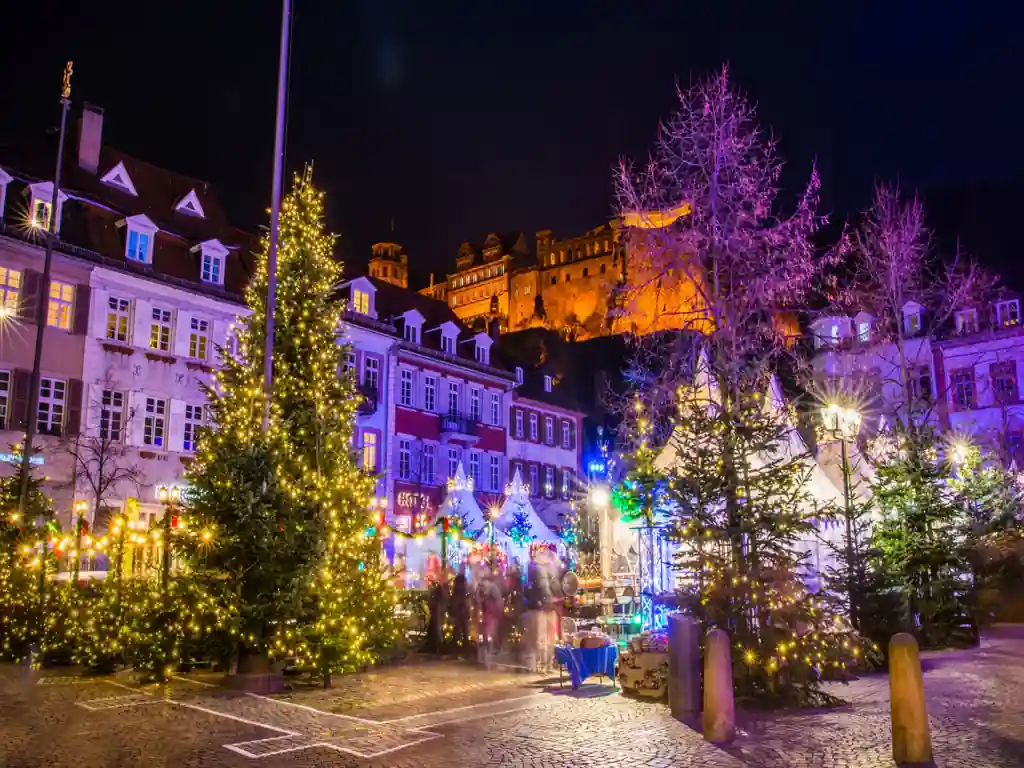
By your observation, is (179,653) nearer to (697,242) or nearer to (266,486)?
(266,486)

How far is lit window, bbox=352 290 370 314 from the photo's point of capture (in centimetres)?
3747

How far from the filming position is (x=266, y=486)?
13734mm

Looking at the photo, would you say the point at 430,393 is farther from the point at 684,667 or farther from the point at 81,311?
the point at 684,667

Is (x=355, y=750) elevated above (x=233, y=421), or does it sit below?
below

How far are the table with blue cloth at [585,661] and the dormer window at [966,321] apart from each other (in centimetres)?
3545

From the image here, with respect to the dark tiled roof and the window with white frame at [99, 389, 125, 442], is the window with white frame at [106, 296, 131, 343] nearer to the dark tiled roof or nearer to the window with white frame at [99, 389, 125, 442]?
the dark tiled roof

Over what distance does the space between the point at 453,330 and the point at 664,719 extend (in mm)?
33470

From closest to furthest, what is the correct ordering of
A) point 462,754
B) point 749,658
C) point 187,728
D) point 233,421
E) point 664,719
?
1. point 462,754
2. point 187,728
3. point 664,719
4. point 749,658
5. point 233,421

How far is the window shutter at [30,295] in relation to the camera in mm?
25609

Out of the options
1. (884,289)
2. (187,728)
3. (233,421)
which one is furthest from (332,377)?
(884,289)

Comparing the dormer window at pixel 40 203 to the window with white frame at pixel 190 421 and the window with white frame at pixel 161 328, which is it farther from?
the window with white frame at pixel 190 421

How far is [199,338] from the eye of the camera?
30.4 m

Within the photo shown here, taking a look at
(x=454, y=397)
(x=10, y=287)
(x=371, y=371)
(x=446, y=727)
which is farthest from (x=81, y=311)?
(x=446, y=727)

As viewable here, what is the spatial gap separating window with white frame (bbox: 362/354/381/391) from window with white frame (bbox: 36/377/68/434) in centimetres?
1287
